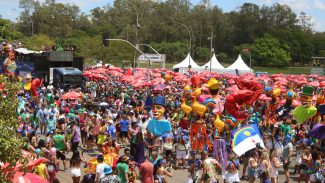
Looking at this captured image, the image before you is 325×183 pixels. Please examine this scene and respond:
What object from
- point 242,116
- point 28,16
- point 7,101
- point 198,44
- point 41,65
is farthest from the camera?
point 28,16

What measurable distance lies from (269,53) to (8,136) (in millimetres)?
89505

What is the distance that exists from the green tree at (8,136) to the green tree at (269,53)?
290 ft

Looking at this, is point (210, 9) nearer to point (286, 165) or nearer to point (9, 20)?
point (9, 20)

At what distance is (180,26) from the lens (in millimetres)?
106562

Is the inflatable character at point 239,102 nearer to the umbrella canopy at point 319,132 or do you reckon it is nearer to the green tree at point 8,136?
the umbrella canopy at point 319,132

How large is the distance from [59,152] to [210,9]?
336ft

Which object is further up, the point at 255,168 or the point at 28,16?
the point at 28,16

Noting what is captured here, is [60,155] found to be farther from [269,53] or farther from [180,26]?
[180,26]

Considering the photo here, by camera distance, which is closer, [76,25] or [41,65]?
[41,65]

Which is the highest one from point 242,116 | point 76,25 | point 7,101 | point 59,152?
point 76,25

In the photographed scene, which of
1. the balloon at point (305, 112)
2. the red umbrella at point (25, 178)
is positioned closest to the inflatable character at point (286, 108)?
the balloon at point (305, 112)

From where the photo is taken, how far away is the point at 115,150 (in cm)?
1131

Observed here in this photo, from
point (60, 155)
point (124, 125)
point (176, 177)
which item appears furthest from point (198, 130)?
point (60, 155)

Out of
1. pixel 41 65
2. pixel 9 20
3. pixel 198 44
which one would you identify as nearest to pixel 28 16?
pixel 9 20
